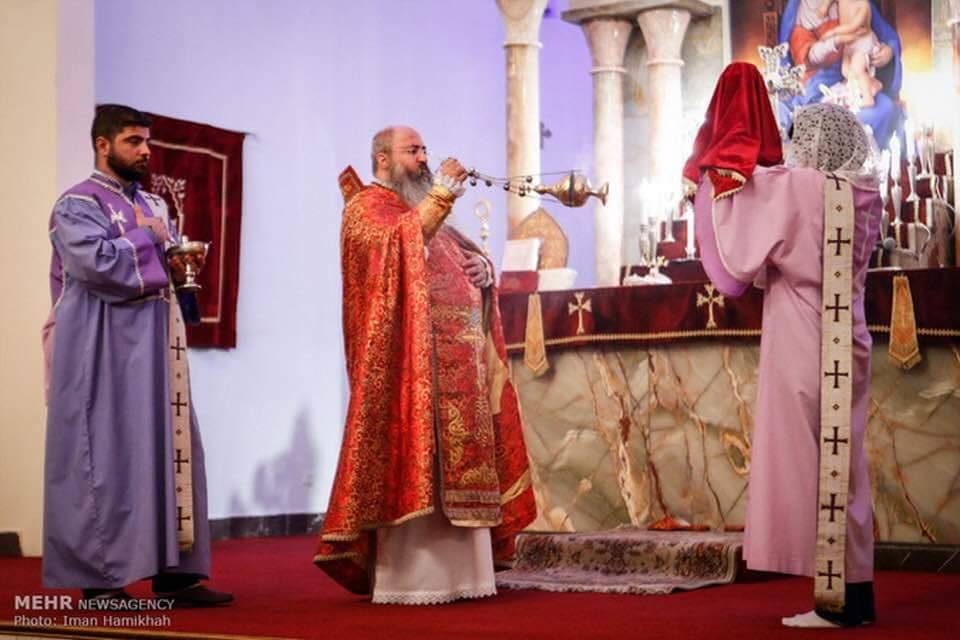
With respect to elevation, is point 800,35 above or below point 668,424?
above

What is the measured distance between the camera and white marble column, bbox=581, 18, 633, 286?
11188mm

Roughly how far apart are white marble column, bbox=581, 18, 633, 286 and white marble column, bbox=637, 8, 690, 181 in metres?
0.32

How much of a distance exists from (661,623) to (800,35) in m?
5.95

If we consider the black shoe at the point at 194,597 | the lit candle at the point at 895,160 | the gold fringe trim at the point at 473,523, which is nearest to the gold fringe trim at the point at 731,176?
the gold fringe trim at the point at 473,523

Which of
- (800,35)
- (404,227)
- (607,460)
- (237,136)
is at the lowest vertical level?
(607,460)

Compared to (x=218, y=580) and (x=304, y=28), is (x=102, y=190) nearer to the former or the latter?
(x=218, y=580)

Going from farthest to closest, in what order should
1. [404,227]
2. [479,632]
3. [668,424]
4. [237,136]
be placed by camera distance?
[237,136] < [668,424] < [404,227] < [479,632]

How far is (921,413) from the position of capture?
7012mm

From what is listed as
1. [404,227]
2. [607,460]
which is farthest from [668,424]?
[404,227]

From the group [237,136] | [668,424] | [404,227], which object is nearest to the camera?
[404,227]

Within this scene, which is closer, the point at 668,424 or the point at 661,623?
the point at 661,623

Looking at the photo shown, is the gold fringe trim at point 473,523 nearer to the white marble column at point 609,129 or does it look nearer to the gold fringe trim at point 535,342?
the gold fringe trim at point 535,342

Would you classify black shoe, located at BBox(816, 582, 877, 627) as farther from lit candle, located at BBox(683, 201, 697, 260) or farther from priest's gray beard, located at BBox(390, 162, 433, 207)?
lit candle, located at BBox(683, 201, 697, 260)

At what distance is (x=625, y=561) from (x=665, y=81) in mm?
4683
